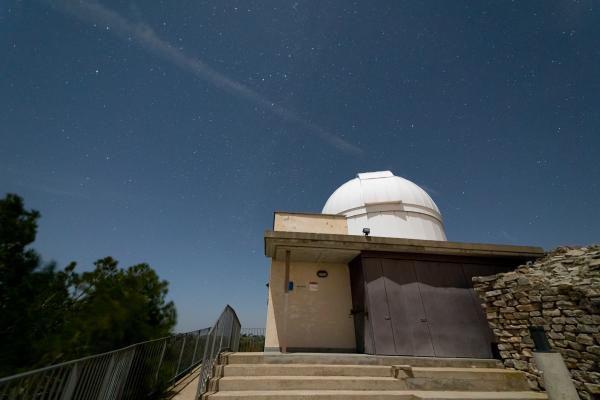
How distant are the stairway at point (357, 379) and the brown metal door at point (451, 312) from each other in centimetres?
84

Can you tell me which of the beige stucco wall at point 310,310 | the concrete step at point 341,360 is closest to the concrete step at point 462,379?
the concrete step at point 341,360

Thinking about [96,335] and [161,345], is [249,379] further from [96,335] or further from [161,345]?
[96,335]

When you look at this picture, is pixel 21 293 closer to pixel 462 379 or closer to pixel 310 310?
pixel 310 310

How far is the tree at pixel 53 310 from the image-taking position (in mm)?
5840

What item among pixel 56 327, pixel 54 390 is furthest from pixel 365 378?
pixel 56 327

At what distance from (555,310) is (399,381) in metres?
3.37

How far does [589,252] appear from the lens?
5.42m

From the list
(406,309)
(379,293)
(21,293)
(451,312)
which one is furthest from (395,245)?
(21,293)

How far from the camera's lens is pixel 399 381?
4.50 metres

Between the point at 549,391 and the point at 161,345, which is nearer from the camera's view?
the point at 549,391

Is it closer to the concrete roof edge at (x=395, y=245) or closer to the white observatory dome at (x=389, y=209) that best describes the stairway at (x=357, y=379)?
the concrete roof edge at (x=395, y=245)

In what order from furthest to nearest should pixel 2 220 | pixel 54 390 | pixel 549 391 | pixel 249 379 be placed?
1. pixel 2 220
2. pixel 249 379
3. pixel 549 391
4. pixel 54 390

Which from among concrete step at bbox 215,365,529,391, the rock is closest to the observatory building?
concrete step at bbox 215,365,529,391

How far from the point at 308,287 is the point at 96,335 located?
5.45 metres
